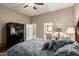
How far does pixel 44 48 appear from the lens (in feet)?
8.71

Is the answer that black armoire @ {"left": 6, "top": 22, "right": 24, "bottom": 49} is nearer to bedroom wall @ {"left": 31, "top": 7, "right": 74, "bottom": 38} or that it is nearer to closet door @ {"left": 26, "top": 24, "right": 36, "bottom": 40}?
closet door @ {"left": 26, "top": 24, "right": 36, "bottom": 40}

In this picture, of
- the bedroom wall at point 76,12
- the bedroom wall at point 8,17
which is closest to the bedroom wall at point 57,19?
the bedroom wall at point 76,12

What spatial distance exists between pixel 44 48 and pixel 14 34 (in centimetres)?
53

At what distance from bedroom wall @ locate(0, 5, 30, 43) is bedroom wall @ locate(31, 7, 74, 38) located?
160mm

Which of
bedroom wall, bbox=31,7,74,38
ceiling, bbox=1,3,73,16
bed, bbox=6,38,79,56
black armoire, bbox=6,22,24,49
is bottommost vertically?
bed, bbox=6,38,79,56

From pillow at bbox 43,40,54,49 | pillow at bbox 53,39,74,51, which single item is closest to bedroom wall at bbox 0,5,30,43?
pillow at bbox 43,40,54,49

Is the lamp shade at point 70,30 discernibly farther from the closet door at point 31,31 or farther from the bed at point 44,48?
the closet door at point 31,31

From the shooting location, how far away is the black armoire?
2658 millimetres

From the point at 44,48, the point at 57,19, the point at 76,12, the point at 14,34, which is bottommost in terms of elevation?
the point at 44,48

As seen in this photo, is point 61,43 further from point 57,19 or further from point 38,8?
point 38,8

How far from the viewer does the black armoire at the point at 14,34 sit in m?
2.66

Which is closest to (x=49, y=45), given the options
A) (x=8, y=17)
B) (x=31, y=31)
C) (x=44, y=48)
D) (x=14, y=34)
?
(x=44, y=48)

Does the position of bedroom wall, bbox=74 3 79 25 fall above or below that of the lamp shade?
above

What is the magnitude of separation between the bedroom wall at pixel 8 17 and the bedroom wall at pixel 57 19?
0.53 ft
